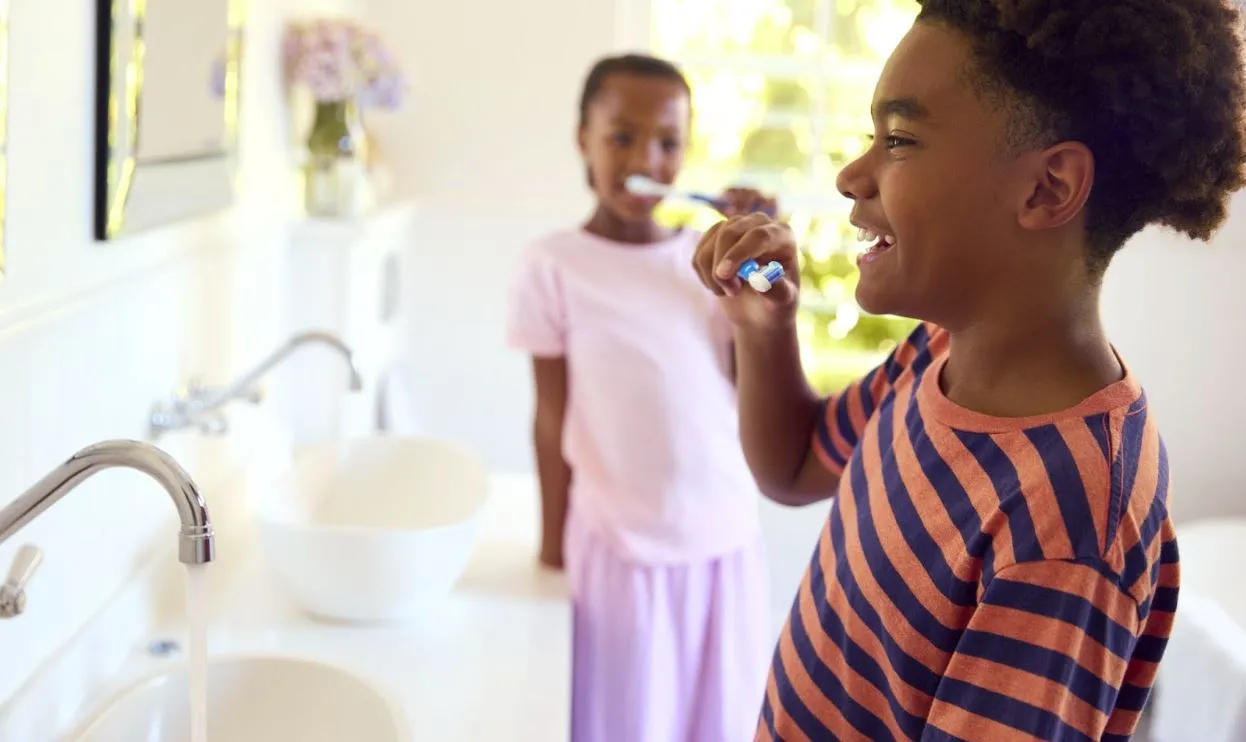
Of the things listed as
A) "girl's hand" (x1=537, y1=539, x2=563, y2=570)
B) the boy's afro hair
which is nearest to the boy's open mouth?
the boy's afro hair

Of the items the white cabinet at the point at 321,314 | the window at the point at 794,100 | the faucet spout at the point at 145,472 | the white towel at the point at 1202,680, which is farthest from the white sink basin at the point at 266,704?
the window at the point at 794,100

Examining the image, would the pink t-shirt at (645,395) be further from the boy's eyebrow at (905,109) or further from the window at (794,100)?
the window at (794,100)

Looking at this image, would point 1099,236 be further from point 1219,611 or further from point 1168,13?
point 1219,611

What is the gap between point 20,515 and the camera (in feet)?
2.61

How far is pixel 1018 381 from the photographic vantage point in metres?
0.77

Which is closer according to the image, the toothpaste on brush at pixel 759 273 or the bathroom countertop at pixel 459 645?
the toothpaste on brush at pixel 759 273

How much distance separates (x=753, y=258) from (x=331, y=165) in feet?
4.44

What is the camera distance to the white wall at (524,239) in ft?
8.85

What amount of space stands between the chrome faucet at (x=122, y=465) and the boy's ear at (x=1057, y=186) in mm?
572

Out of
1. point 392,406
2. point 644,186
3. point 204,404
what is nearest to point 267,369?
point 204,404

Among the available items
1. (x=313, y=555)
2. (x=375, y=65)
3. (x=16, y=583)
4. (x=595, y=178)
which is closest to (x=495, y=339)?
(x=375, y=65)

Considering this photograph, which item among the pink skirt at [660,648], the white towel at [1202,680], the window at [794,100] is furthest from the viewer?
the window at [794,100]

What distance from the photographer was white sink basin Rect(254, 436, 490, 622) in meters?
1.33

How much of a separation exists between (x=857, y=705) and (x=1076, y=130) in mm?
389
